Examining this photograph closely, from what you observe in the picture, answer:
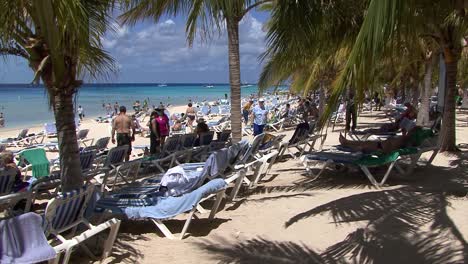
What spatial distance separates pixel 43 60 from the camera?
4488 mm

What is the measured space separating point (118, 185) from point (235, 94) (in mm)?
2533

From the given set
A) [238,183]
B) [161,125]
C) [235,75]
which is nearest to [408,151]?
[238,183]

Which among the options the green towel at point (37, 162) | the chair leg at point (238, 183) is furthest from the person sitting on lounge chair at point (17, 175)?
the chair leg at point (238, 183)

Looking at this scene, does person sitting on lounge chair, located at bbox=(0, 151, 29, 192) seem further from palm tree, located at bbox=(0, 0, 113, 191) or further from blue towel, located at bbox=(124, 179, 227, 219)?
blue towel, located at bbox=(124, 179, 227, 219)

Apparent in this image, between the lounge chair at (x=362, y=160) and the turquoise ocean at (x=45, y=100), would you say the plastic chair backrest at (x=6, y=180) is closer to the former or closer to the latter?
the turquoise ocean at (x=45, y=100)

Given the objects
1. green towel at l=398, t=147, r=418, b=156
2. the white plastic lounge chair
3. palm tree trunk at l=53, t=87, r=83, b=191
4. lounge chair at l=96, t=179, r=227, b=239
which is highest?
palm tree trunk at l=53, t=87, r=83, b=191

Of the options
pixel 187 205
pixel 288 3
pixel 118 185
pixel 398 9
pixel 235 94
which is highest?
pixel 288 3

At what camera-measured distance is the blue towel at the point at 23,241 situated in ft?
11.1

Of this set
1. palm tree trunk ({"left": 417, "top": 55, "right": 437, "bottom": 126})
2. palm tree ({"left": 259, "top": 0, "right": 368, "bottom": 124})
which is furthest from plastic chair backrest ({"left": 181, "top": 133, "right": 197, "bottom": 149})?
palm tree trunk ({"left": 417, "top": 55, "right": 437, "bottom": 126})

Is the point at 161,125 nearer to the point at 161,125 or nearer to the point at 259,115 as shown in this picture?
the point at 161,125

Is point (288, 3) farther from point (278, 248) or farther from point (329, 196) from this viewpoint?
point (278, 248)

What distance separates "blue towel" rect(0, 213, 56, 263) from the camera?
3.38 meters

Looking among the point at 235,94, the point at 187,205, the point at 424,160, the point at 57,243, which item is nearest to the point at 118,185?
the point at 235,94

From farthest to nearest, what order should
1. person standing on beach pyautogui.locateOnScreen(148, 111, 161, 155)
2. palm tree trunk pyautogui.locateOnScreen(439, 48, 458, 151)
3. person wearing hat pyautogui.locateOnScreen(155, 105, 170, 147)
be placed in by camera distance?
person wearing hat pyautogui.locateOnScreen(155, 105, 170, 147) → person standing on beach pyautogui.locateOnScreen(148, 111, 161, 155) → palm tree trunk pyautogui.locateOnScreen(439, 48, 458, 151)
